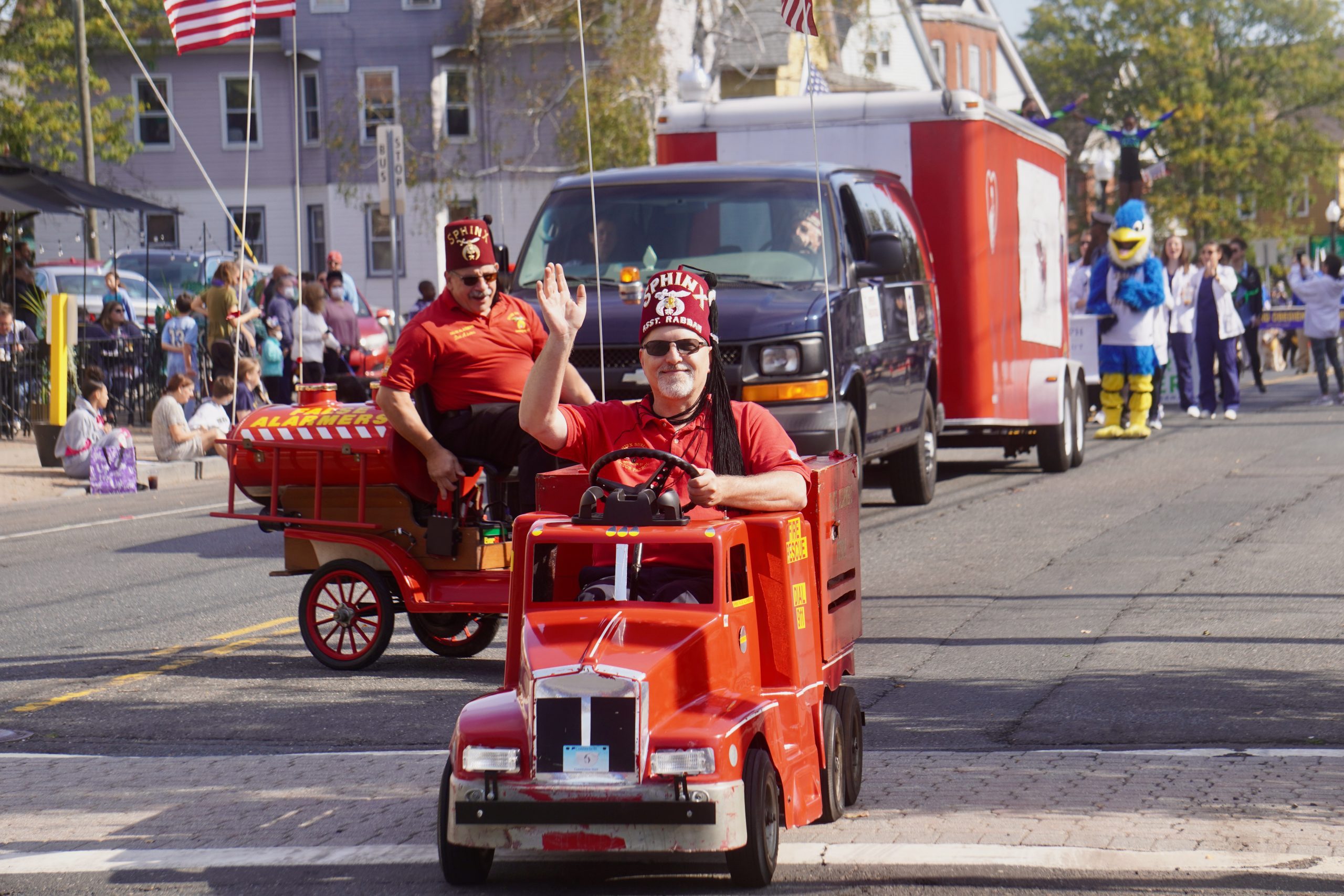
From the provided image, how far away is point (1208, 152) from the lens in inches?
3039

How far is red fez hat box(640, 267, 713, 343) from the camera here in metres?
5.59

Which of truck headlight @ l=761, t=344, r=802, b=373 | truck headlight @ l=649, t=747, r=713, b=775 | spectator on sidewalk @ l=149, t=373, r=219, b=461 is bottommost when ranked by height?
truck headlight @ l=649, t=747, r=713, b=775

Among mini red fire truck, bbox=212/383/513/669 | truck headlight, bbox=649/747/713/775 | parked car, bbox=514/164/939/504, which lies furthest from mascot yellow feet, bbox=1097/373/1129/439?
truck headlight, bbox=649/747/713/775

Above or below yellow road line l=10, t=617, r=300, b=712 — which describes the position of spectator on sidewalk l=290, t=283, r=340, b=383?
above

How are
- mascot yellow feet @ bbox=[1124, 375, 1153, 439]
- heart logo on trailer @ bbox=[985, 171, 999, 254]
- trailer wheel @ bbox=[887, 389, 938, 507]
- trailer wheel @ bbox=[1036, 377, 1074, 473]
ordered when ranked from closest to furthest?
1. trailer wheel @ bbox=[887, 389, 938, 507]
2. heart logo on trailer @ bbox=[985, 171, 999, 254]
3. trailer wheel @ bbox=[1036, 377, 1074, 473]
4. mascot yellow feet @ bbox=[1124, 375, 1153, 439]

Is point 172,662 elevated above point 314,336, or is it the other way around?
point 314,336

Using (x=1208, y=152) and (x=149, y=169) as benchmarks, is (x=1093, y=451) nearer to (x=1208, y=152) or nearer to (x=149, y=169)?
(x=149, y=169)

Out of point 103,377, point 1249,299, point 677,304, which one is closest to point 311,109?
point 1249,299

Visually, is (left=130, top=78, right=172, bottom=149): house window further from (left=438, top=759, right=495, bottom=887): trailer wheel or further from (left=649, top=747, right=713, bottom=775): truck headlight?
(left=649, top=747, right=713, bottom=775): truck headlight

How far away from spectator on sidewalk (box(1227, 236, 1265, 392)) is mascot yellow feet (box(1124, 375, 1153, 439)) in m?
7.73

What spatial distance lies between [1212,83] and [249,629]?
7778cm

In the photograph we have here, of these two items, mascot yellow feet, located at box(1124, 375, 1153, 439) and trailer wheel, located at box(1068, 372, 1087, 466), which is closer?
trailer wheel, located at box(1068, 372, 1087, 466)

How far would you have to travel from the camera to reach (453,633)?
9172 mm

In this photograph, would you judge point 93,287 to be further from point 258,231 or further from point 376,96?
point 258,231
